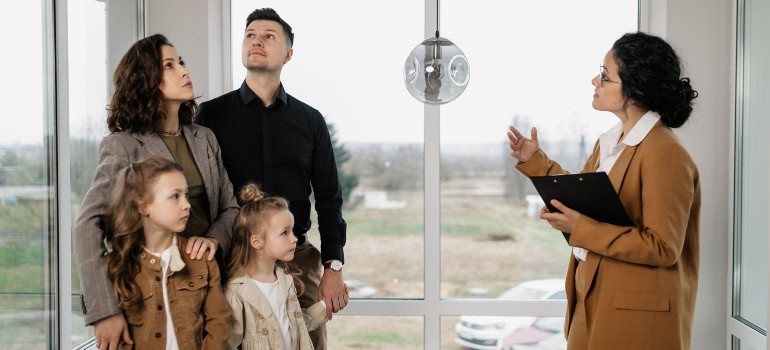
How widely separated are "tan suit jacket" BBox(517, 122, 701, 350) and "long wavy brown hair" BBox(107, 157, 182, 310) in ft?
3.95

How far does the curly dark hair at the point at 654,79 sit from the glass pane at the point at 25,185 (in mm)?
1804

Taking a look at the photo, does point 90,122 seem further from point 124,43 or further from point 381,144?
point 381,144

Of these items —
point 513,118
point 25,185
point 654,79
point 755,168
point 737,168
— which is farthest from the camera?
point 513,118

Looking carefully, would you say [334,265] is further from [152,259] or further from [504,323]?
[504,323]

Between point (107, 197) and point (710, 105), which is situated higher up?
point (710, 105)

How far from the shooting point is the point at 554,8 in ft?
12.2

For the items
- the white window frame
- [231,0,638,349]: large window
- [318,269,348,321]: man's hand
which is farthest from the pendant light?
the white window frame

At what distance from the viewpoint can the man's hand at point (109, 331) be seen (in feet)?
6.84

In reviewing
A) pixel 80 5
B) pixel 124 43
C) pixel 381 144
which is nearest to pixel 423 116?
pixel 381 144

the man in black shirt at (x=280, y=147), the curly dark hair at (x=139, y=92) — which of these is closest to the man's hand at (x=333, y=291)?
the man in black shirt at (x=280, y=147)

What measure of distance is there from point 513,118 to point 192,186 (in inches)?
72.1

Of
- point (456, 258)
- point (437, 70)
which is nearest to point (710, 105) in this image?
point (456, 258)

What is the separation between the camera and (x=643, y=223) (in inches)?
85.7

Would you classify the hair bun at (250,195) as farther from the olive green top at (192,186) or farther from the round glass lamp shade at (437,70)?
the round glass lamp shade at (437,70)
